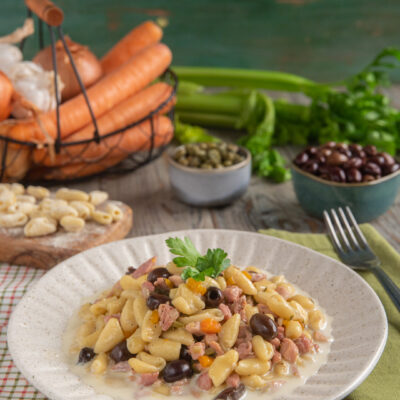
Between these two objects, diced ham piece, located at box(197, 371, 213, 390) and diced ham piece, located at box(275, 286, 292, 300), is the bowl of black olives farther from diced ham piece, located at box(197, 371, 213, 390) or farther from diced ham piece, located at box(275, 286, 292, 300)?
diced ham piece, located at box(197, 371, 213, 390)

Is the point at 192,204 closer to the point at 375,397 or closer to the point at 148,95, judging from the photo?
the point at 148,95

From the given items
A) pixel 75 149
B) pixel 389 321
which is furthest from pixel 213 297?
pixel 75 149

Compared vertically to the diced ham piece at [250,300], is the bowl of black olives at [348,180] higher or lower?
lower

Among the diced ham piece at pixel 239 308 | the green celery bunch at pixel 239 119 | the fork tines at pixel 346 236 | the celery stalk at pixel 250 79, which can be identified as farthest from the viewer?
the celery stalk at pixel 250 79

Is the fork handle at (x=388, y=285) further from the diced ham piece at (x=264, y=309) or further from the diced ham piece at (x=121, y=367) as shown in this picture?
the diced ham piece at (x=121, y=367)

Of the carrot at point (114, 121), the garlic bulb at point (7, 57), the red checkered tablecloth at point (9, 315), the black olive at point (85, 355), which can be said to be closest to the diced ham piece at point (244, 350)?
the black olive at point (85, 355)

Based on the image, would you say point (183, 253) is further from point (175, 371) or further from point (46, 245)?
point (46, 245)
